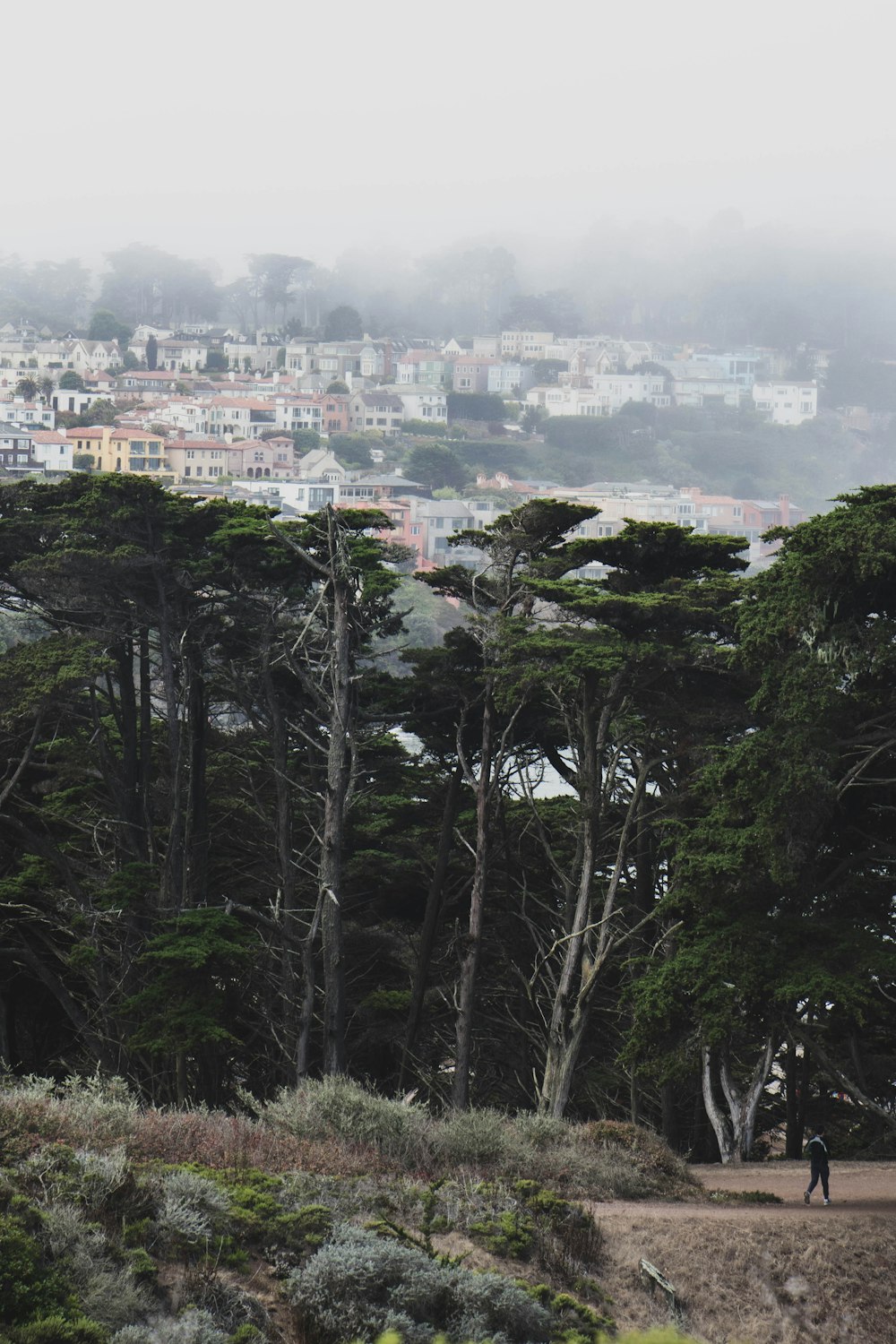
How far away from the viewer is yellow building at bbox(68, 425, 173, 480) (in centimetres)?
12812

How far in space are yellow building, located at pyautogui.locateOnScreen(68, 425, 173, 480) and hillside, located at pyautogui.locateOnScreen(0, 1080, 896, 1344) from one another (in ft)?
384

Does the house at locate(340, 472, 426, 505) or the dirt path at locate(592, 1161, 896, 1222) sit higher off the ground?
the house at locate(340, 472, 426, 505)

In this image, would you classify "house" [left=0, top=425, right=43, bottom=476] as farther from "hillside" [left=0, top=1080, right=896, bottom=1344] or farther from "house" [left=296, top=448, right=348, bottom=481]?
"hillside" [left=0, top=1080, right=896, bottom=1344]

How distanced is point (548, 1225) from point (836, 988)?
383cm

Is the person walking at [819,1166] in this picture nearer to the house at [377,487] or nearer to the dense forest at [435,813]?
the dense forest at [435,813]

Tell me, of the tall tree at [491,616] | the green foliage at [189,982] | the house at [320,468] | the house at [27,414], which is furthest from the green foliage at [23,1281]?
the house at [27,414]

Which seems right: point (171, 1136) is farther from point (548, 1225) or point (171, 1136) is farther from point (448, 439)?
point (448, 439)

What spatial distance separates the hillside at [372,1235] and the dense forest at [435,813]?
242 centimetres

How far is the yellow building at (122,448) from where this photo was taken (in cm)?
12812

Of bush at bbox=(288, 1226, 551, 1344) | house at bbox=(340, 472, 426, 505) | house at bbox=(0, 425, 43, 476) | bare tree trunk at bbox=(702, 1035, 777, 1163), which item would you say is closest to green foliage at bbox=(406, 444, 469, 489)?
house at bbox=(340, 472, 426, 505)

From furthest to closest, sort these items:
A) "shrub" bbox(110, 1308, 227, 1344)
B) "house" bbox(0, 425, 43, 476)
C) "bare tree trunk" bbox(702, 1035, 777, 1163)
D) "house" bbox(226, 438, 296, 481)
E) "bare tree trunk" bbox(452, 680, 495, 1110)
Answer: "house" bbox(226, 438, 296, 481) → "house" bbox(0, 425, 43, 476) → "bare tree trunk" bbox(702, 1035, 777, 1163) → "bare tree trunk" bbox(452, 680, 495, 1110) → "shrub" bbox(110, 1308, 227, 1344)

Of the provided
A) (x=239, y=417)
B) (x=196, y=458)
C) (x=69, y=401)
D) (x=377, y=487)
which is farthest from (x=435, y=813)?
(x=239, y=417)

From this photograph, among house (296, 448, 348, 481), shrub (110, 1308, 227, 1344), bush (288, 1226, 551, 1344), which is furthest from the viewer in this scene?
house (296, 448, 348, 481)

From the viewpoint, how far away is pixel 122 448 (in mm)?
133625
